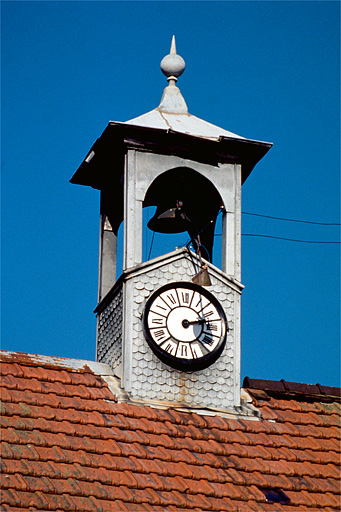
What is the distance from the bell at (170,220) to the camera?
16.8 metres

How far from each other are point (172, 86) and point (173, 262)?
2938 millimetres

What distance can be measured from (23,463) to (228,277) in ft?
13.8

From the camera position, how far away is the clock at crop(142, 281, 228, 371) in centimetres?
1512

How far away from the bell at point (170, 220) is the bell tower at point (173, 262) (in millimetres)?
14

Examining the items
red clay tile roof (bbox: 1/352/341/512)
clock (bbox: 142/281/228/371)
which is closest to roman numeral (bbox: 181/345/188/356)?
clock (bbox: 142/281/228/371)

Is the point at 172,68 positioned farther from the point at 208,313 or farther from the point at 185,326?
the point at 185,326

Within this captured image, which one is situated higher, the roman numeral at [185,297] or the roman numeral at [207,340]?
the roman numeral at [185,297]

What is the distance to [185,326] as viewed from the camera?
15.3 metres

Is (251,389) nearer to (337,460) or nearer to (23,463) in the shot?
(337,460)

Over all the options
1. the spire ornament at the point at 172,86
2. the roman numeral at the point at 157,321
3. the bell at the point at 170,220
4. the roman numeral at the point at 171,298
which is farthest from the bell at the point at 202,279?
the spire ornament at the point at 172,86

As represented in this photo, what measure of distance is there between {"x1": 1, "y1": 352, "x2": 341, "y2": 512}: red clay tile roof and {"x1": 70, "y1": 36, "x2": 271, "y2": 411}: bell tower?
1.51 feet

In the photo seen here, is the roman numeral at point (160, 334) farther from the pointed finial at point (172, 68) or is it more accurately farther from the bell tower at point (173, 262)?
the pointed finial at point (172, 68)

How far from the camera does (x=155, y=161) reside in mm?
15984

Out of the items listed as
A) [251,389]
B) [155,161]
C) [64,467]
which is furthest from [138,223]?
[64,467]
